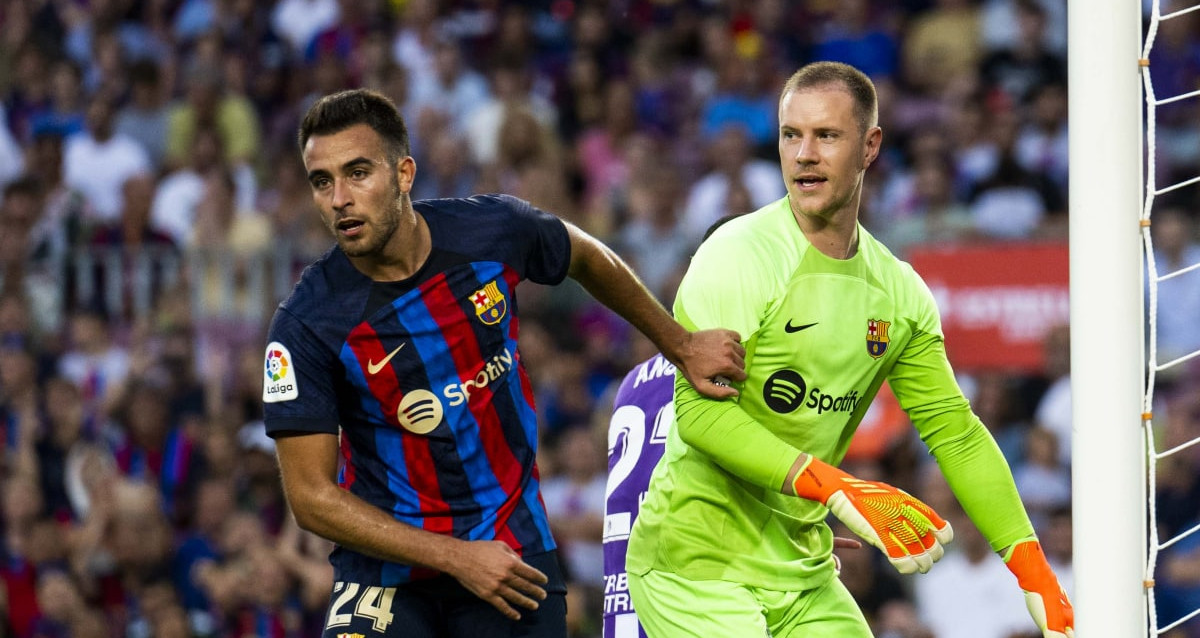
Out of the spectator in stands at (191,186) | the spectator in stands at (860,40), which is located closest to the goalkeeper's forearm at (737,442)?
the spectator in stands at (860,40)

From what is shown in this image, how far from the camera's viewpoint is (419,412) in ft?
14.0

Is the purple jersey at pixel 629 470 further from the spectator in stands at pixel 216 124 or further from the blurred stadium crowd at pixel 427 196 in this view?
the spectator in stands at pixel 216 124

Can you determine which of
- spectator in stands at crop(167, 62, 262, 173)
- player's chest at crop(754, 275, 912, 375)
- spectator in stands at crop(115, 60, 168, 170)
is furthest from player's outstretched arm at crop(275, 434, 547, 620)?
spectator in stands at crop(115, 60, 168, 170)

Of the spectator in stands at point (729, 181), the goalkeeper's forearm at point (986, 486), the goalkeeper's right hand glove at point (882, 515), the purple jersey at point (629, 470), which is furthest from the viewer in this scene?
the spectator in stands at point (729, 181)

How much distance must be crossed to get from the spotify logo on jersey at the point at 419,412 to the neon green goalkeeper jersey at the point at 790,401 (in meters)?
0.64

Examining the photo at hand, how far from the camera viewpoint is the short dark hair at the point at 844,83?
421cm

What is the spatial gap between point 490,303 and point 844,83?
3.64ft

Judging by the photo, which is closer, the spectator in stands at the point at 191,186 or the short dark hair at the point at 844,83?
the short dark hair at the point at 844,83

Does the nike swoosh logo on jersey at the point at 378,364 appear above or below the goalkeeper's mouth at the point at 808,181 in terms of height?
below

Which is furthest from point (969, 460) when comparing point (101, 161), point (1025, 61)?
point (101, 161)

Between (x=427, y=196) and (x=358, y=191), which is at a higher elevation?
(x=427, y=196)

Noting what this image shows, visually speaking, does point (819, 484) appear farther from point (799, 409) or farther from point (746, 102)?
point (746, 102)

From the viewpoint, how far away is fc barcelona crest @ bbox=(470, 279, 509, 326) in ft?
14.5

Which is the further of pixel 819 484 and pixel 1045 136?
pixel 1045 136
